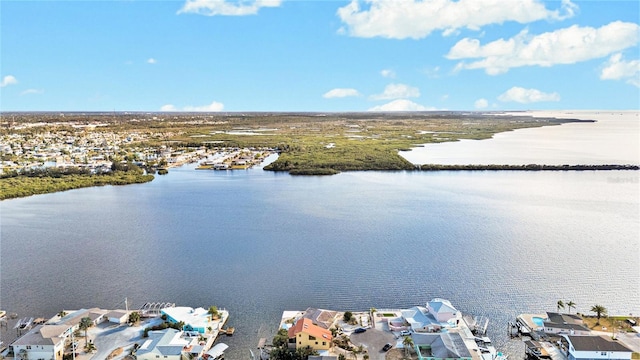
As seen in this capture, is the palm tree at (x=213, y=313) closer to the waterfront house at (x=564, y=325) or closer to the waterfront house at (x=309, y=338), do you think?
the waterfront house at (x=309, y=338)

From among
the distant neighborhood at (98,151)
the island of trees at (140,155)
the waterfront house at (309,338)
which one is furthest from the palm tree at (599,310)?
the distant neighborhood at (98,151)

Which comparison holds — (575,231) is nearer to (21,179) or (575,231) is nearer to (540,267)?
(540,267)

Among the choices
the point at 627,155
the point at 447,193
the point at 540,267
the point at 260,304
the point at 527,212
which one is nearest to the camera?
the point at 260,304

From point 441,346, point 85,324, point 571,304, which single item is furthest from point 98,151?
point 571,304

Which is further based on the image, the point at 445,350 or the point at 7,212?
the point at 7,212

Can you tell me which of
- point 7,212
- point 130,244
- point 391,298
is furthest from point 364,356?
point 7,212
